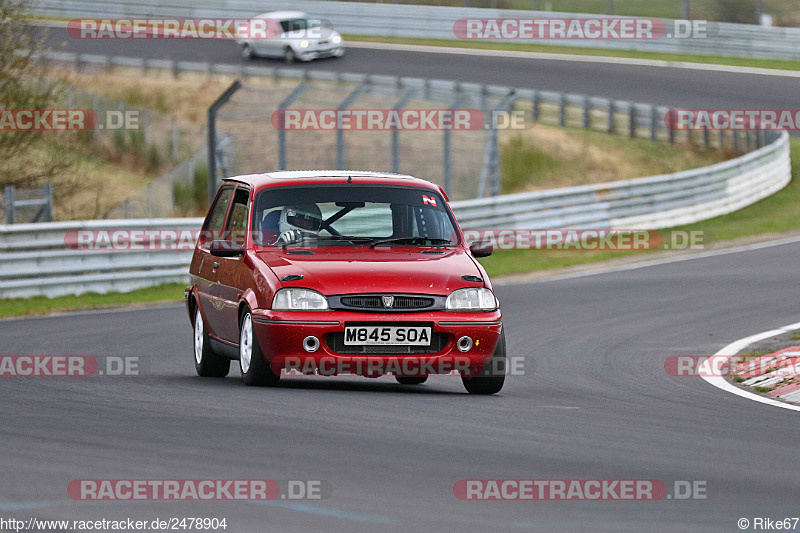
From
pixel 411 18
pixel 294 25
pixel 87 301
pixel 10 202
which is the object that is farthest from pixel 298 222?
pixel 411 18

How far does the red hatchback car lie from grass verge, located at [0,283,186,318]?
7267 mm

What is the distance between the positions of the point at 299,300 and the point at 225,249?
40.3 inches

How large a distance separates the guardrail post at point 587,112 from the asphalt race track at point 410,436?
21183mm

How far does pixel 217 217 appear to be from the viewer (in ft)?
37.7

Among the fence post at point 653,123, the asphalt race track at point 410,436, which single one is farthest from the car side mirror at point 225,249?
the fence post at point 653,123

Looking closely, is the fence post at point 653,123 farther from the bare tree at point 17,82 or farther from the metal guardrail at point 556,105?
the bare tree at point 17,82

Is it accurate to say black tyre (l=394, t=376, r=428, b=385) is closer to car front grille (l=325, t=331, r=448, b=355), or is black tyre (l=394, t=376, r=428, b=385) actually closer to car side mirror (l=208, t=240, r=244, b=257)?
car front grille (l=325, t=331, r=448, b=355)

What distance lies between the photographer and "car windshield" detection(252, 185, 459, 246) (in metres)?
10.2

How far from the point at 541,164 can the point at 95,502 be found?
2943 centimetres

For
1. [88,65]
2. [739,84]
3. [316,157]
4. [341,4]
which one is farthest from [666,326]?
[341,4]

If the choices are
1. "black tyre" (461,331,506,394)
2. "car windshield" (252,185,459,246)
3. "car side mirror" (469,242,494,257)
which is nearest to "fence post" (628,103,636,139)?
"car windshield" (252,185,459,246)

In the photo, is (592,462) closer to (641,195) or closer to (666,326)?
(666,326)

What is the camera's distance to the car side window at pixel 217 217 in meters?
11.3

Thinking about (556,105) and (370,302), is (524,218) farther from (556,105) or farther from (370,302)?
(370,302)
